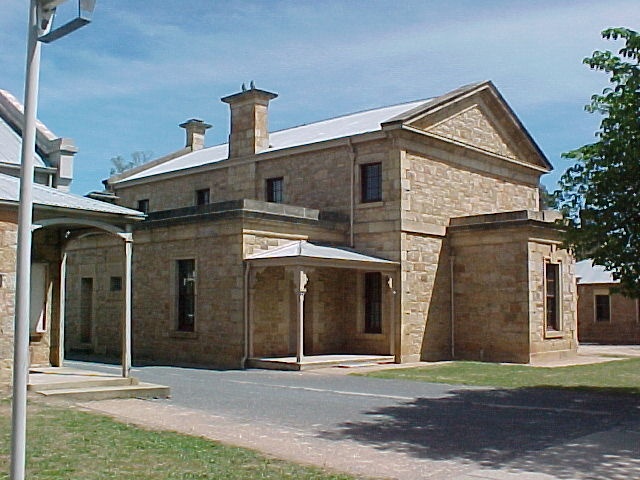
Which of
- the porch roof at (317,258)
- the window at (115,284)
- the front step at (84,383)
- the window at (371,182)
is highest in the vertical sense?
the window at (371,182)

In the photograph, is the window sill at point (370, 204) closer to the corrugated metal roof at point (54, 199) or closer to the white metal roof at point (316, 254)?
the white metal roof at point (316, 254)

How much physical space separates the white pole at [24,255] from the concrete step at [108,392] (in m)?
7.64

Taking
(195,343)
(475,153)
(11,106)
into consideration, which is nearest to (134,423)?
(195,343)

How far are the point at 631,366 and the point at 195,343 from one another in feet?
40.3

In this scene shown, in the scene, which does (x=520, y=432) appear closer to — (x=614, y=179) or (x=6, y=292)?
(x=614, y=179)

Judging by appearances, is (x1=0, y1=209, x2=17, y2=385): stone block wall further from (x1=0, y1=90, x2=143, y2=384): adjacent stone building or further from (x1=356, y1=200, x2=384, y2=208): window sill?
(x1=356, y1=200, x2=384, y2=208): window sill

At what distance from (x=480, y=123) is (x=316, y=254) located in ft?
30.0

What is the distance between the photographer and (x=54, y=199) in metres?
13.6

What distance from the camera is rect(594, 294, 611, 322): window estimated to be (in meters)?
35.3

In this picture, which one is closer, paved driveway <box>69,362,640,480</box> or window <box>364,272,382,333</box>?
paved driveway <box>69,362,640,480</box>

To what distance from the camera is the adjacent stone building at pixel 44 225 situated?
13.1 meters

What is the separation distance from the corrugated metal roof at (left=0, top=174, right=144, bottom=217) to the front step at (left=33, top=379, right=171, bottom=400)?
3095 millimetres

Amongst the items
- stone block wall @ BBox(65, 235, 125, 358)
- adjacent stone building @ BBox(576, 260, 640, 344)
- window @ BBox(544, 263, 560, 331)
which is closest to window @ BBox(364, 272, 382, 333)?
window @ BBox(544, 263, 560, 331)

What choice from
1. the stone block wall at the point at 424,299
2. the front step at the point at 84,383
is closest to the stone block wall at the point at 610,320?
the stone block wall at the point at 424,299
